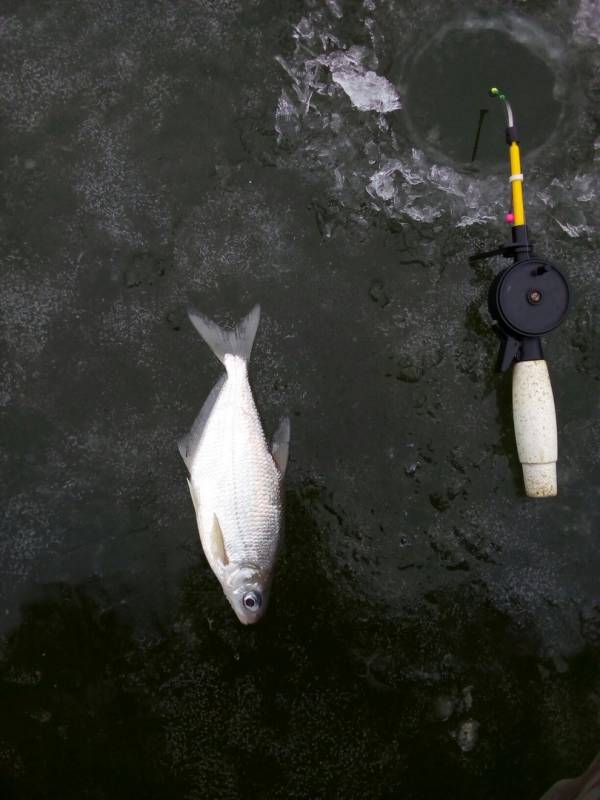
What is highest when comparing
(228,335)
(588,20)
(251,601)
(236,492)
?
(588,20)

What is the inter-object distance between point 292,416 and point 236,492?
47 cm

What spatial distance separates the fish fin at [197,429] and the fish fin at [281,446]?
338mm

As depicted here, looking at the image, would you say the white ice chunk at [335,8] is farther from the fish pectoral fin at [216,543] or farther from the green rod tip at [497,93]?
the fish pectoral fin at [216,543]

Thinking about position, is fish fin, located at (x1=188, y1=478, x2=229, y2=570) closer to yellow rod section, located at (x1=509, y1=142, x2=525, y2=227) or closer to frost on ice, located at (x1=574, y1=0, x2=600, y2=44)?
yellow rod section, located at (x1=509, y1=142, x2=525, y2=227)

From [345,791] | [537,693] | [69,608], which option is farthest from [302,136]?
[345,791]

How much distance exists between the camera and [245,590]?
2902 mm

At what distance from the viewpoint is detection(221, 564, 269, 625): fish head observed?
290 cm

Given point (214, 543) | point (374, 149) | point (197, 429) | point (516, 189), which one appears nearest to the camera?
point (516, 189)

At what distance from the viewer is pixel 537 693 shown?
312cm

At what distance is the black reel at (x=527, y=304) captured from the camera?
9.21 feet

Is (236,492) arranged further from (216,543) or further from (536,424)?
(536,424)

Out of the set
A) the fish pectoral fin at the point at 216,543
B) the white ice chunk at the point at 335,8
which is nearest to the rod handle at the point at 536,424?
the fish pectoral fin at the point at 216,543

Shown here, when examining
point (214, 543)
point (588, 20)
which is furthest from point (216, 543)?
point (588, 20)

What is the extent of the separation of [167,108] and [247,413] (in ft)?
5.03
